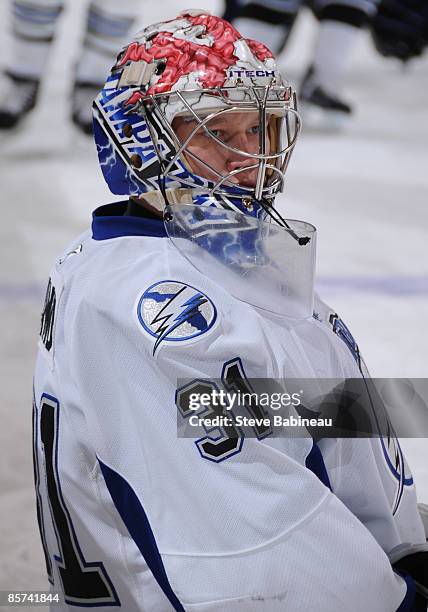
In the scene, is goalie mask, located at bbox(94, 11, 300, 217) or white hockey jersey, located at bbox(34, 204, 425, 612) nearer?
white hockey jersey, located at bbox(34, 204, 425, 612)

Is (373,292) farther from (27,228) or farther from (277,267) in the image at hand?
(277,267)

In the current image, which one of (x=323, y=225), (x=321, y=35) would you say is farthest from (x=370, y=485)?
(x=321, y=35)

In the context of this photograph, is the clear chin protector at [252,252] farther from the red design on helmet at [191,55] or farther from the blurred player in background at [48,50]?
the blurred player in background at [48,50]

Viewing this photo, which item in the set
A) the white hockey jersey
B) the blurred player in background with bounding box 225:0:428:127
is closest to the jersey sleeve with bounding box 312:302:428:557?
the white hockey jersey

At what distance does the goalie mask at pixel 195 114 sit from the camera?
4.23 feet

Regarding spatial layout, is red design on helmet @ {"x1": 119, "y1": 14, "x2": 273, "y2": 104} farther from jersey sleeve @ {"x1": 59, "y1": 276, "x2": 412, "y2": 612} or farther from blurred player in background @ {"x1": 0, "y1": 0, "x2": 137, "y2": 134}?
blurred player in background @ {"x1": 0, "y1": 0, "x2": 137, "y2": 134}

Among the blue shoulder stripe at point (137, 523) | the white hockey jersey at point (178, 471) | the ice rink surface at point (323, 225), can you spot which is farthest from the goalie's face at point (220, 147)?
the ice rink surface at point (323, 225)

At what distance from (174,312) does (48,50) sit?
13.7 ft

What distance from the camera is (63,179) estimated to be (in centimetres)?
443

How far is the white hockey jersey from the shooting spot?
44.0 inches

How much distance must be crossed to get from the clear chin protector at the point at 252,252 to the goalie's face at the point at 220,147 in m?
0.05

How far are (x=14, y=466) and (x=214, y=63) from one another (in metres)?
1.11

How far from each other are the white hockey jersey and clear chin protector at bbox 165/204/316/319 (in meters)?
0.02

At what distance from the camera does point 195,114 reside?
128 cm
